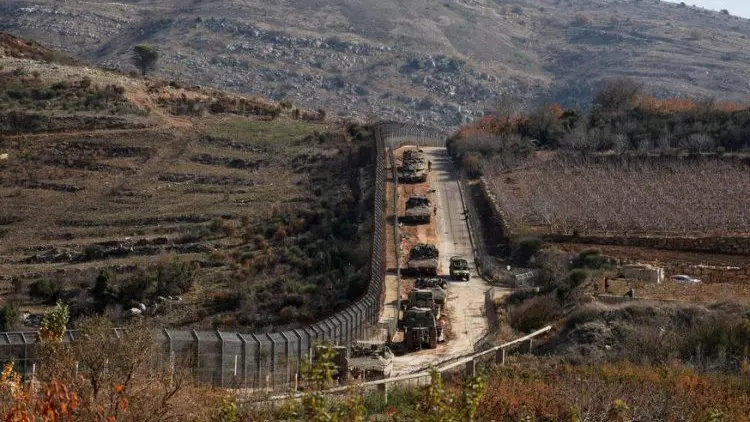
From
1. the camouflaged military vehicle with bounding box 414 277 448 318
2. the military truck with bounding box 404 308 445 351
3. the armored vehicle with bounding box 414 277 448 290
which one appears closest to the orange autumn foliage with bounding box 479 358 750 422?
the military truck with bounding box 404 308 445 351

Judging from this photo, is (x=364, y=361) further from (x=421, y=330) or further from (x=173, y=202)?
(x=173, y=202)

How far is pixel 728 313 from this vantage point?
115ft

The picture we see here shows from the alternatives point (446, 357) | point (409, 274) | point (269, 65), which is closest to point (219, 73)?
point (269, 65)

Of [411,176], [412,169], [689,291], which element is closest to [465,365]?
[689,291]

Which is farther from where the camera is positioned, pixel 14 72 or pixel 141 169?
pixel 14 72

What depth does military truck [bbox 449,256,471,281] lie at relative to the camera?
54.8 meters

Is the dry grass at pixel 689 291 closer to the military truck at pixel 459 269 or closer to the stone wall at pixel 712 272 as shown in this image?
the stone wall at pixel 712 272

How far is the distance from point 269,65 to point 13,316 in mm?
143677

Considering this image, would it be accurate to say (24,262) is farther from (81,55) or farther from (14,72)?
(81,55)

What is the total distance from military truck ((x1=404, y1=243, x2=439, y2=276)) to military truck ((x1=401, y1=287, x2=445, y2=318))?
7.42 m

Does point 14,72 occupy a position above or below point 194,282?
above

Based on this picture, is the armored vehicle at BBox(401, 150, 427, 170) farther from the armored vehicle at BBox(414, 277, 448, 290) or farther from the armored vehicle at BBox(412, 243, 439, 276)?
the armored vehicle at BBox(414, 277, 448, 290)

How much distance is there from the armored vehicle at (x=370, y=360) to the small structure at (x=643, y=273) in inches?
→ 574

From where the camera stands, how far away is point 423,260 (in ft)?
186
